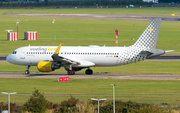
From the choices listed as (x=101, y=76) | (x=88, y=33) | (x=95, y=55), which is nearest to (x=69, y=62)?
(x=95, y=55)

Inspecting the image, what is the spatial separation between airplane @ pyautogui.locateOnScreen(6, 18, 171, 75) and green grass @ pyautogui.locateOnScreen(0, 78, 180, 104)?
4.68 meters

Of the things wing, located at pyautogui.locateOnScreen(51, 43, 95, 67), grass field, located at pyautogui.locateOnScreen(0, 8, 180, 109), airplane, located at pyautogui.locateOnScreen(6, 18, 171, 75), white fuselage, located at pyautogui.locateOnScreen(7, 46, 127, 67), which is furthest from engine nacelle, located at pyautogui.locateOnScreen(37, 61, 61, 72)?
Result: grass field, located at pyautogui.locateOnScreen(0, 8, 180, 109)

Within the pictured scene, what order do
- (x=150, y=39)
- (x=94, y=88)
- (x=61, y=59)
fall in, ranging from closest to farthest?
(x=94, y=88), (x=61, y=59), (x=150, y=39)

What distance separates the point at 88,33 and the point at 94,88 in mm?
91001

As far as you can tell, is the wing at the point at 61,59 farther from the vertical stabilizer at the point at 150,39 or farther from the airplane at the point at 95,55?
the vertical stabilizer at the point at 150,39

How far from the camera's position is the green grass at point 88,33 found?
366ft

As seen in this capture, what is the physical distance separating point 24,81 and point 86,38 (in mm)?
69573

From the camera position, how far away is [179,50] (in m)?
98.6

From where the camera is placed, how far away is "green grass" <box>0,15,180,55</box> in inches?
4397

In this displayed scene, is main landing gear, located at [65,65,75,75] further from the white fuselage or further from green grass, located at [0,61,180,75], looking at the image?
green grass, located at [0,61,180,75]

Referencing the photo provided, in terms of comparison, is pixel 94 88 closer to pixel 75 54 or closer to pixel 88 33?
pixel 75 54

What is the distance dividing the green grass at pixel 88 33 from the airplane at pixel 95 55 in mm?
31979

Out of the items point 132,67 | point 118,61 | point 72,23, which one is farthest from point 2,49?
point 72,23

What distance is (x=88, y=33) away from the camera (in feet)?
462
